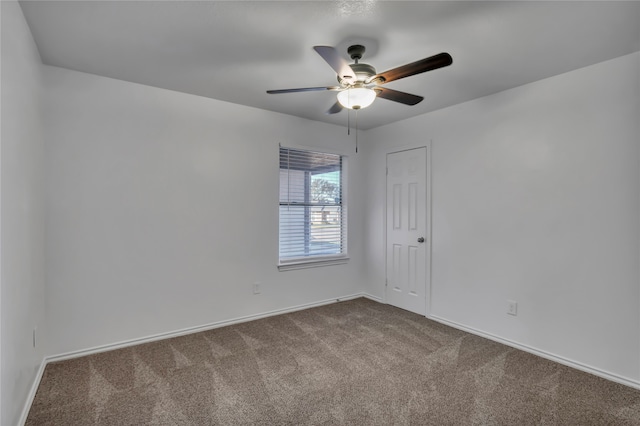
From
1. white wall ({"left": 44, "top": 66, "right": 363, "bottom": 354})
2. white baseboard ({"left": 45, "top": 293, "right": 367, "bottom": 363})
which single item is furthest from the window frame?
white baseboard ({"left": 45, "top": 293, "right": 367, "bottom": 363})

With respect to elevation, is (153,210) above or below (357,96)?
below

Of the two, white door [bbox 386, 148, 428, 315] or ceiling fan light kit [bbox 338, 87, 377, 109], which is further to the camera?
white door [bbox 386, 148, 428, 315]

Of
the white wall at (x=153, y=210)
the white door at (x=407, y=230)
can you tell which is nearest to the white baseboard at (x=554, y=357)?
the white door at (x=407, y=230)

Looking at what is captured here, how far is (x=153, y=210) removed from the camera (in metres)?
3.09

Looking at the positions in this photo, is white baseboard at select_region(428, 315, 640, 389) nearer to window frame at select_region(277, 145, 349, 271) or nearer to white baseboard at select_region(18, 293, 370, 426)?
window frame at select_region(277, 145, 349, 271)

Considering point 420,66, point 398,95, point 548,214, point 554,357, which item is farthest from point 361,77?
point 554,357

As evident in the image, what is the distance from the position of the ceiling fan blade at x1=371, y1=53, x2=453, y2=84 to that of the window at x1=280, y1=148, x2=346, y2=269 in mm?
2051

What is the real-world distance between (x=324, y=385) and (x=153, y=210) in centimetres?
220

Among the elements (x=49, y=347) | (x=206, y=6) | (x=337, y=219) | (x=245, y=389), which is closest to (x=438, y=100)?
(x=337, y=219)

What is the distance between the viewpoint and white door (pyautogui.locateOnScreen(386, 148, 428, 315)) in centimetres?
389

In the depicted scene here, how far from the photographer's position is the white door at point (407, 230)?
3.89 m

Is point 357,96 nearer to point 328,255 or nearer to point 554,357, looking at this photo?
point 328,255

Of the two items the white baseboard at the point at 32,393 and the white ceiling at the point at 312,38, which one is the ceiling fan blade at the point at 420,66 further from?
the white baseboard at the point at 32,393

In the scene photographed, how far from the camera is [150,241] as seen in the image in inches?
121
